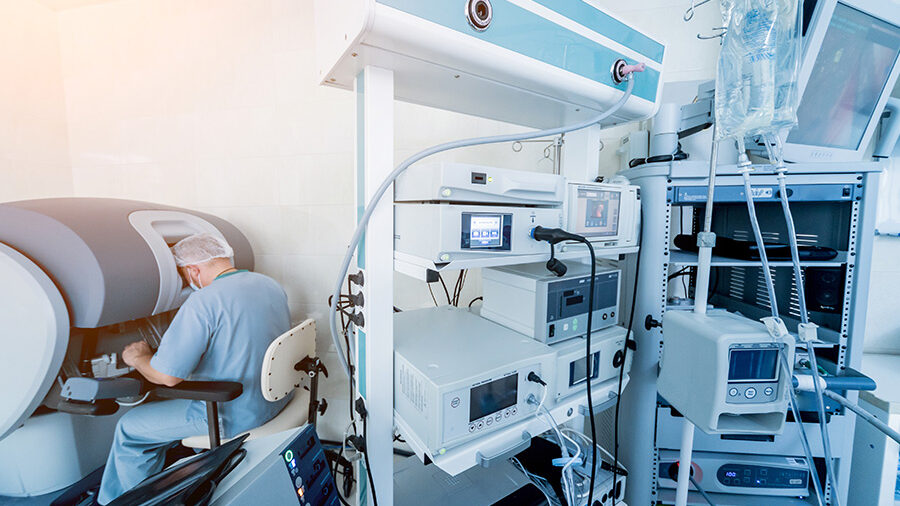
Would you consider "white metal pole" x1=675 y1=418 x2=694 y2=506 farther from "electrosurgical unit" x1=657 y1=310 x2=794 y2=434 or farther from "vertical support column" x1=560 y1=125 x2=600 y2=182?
"vertical support column" x1=560 y1=125 x2=600 y2=182

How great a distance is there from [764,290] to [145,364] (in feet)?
8.31

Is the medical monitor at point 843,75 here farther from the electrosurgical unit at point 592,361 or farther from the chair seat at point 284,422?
the chair seat at point 284,422

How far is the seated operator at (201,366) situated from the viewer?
3.95 feet

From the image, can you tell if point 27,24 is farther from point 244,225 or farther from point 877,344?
point 877,344

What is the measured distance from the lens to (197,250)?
57.1 inches

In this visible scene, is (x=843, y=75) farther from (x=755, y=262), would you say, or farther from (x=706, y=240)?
(x=706, y=240)

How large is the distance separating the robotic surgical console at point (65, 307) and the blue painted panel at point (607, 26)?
174 centimetres

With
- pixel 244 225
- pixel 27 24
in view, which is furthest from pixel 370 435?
pixel 27 24

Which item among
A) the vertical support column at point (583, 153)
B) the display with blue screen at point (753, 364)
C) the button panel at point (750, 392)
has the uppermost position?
the vertical support column at point (583, 153)

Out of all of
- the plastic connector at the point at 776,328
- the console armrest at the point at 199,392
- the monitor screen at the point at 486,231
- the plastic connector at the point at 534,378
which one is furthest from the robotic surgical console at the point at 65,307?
the plastic connector at the point at 776,328

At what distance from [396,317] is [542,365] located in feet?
1.84

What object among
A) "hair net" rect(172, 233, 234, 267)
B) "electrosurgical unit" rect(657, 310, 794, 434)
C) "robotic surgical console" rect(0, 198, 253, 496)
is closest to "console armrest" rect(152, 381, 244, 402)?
"robotic surgical console" rect(0, 198, 253, 496)

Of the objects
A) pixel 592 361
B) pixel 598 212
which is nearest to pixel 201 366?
pixel 592 361

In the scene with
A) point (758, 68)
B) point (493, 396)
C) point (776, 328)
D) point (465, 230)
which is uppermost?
point (758, 68)
